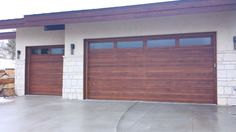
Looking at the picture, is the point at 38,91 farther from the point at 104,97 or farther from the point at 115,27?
the point at 115,27

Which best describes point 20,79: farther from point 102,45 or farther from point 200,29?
point 200,29

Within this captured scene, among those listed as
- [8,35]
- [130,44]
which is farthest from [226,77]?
[8,35]

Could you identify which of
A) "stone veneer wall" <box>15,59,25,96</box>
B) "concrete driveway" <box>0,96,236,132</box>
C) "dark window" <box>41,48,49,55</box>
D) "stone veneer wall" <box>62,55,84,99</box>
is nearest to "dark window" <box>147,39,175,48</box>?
"concrete driveway" <box>0,96,236,132</box>

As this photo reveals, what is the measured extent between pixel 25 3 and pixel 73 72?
862cm

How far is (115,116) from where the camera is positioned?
6.49m

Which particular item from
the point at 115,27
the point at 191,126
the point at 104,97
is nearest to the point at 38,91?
the point at 104,97

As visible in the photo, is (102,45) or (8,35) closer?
(102,45)

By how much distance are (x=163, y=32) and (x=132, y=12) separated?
1392mm

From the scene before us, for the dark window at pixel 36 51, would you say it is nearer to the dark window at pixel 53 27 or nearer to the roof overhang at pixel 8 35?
the dark window at pixel 53 27

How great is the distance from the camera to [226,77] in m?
8.26

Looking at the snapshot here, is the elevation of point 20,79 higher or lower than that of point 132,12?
lower

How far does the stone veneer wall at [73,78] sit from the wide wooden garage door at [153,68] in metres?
0.30

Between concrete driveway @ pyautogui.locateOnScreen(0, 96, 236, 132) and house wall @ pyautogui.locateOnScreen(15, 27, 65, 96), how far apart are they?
4.18 m

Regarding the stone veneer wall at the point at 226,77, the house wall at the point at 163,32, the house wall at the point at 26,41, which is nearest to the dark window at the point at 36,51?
the house wall at the point at 26,41
